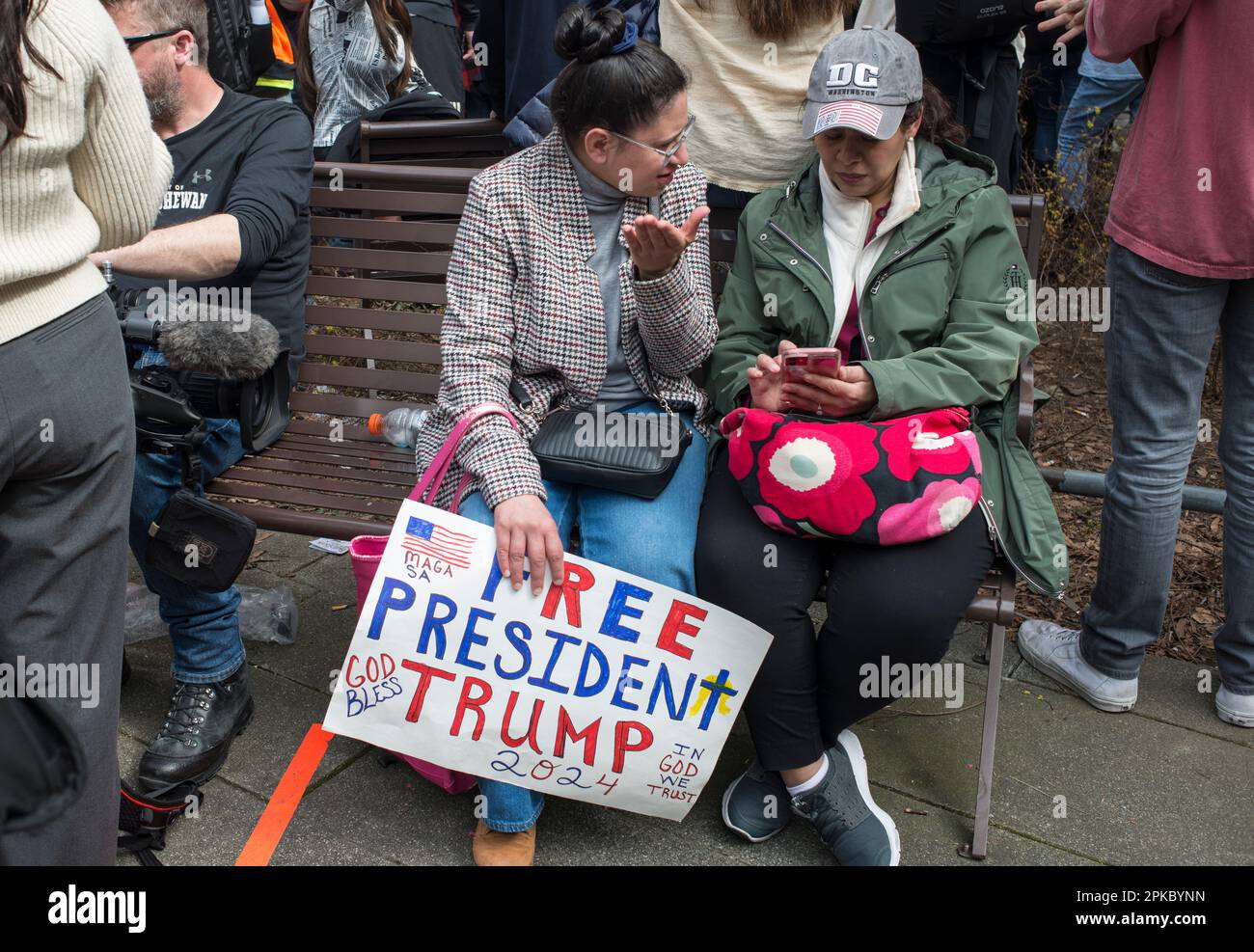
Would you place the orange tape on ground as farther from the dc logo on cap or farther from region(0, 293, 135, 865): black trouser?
the dc logo on cap

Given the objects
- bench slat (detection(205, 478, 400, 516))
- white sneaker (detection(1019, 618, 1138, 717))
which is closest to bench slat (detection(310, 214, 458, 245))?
bench slat (detection(205, 478, 400, 516))

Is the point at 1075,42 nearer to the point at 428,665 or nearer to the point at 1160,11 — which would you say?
the point at 1160,11

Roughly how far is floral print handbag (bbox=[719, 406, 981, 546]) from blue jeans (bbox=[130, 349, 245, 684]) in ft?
4.57

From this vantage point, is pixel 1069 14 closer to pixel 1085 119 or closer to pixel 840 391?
pixel 840 391

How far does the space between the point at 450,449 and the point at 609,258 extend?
59cm

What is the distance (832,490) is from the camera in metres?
2.51

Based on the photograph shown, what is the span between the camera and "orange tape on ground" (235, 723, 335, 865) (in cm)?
270

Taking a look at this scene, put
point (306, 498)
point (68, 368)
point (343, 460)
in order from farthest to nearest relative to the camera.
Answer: point (343, 460) < point (306, 498) < point (68, 368)

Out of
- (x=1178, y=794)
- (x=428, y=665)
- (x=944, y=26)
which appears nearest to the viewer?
(x=428, y=665)

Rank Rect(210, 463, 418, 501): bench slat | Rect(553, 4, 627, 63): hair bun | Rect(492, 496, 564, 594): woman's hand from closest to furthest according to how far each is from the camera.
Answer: Rect(492, 496, 564, 594): woman's hand, Rect(553, 4, 627, 63): hair bun, Rect(210, 463, 418, 501): bench slat

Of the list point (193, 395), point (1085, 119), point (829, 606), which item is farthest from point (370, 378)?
point (1085, 119)

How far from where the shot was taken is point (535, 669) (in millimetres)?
2498

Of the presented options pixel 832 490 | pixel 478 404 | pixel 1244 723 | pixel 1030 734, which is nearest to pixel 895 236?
pixel 832 490

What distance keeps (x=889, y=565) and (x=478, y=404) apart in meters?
0.93
